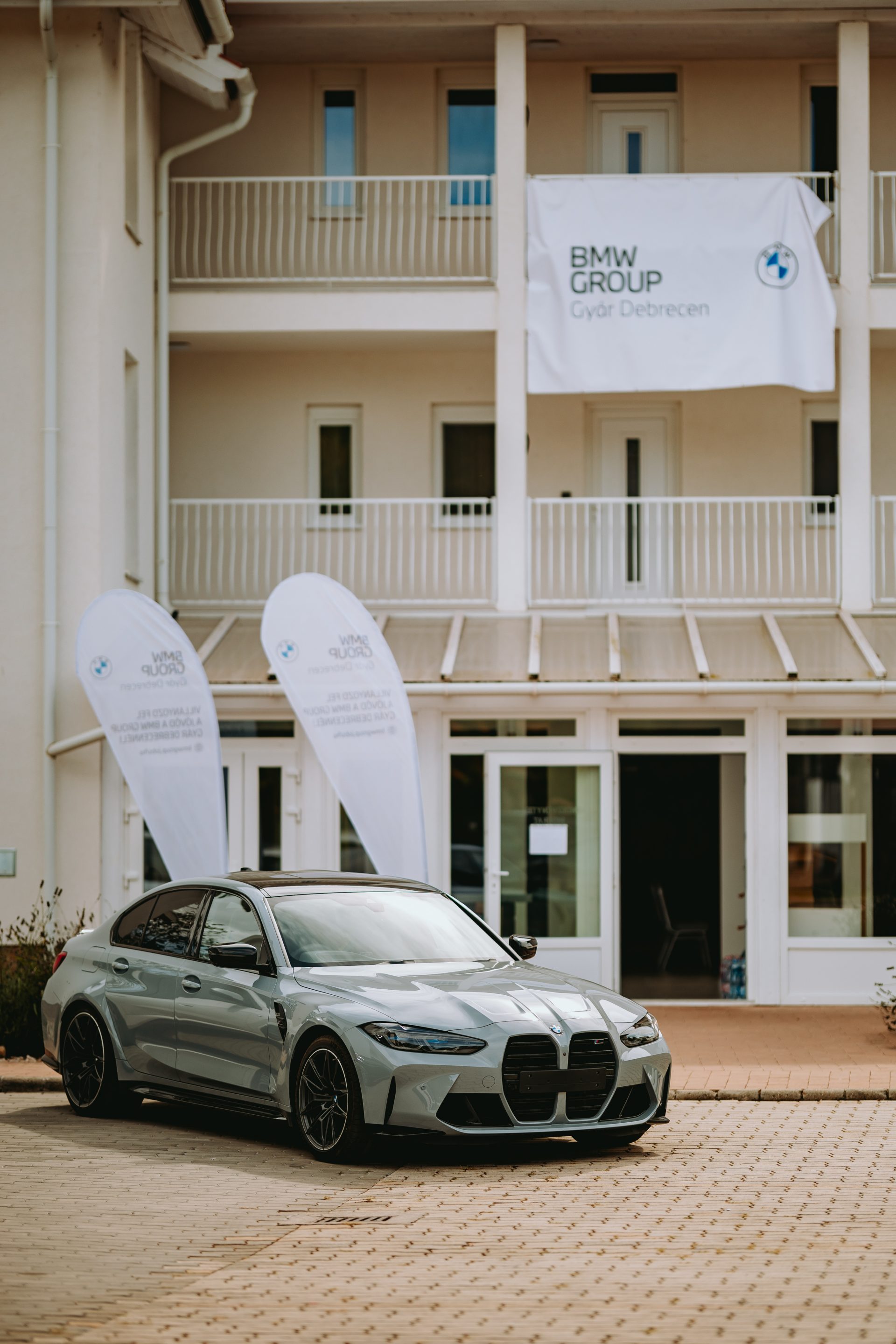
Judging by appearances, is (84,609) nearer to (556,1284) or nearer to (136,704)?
(136,704)

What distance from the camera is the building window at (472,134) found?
65.7ft

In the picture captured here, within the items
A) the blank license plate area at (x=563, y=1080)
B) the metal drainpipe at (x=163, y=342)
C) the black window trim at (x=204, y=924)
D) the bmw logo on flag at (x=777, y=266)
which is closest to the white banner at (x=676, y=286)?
the bmw logo on flag at (x=777, y=266)

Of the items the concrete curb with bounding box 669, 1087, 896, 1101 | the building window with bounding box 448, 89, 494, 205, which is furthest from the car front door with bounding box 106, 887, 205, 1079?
the building window with bounding box 448, 89, 494, 205

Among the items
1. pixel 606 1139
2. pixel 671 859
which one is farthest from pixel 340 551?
pixel 606 1139

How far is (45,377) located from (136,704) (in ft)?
12.0

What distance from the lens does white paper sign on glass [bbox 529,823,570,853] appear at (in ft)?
57.2

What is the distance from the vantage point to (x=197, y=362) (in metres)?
20.0

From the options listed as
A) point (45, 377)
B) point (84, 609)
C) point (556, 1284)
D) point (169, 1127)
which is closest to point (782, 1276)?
point (556, 1284)

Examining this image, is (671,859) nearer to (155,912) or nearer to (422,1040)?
(155,912)

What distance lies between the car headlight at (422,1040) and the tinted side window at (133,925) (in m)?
2.45

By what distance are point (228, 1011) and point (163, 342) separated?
10.4 meters

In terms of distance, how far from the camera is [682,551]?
1911cm

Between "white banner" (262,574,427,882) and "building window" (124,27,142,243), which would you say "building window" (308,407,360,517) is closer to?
"building window" (124,27,142,243)

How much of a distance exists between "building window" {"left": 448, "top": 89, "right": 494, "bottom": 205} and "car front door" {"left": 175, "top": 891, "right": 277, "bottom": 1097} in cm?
1171
